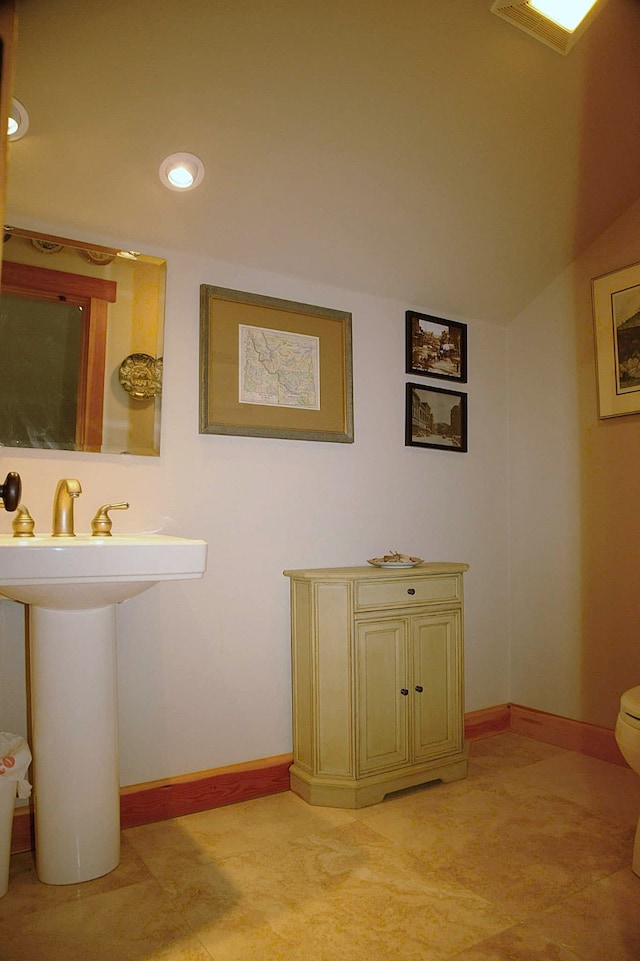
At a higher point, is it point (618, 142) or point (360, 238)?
point (618, 142)

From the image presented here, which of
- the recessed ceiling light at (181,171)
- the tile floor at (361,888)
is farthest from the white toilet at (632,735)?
the recessed ceiling light at (181,171)

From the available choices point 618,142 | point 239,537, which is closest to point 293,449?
point 239,537

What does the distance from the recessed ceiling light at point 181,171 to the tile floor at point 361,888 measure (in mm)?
2121

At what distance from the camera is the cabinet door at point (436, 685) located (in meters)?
2.42

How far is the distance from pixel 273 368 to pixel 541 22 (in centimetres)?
140

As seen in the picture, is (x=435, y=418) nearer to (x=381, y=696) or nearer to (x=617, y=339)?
(x=617, y=339)

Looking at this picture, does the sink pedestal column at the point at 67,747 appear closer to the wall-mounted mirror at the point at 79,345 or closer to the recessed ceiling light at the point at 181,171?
the wall-mounted mirror at the point at 79,345

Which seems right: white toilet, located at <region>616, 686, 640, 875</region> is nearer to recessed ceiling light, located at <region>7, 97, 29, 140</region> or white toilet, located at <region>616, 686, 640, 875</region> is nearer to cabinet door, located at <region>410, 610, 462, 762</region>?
cabinet door, located at <region>410, 610, 462, 762</region>

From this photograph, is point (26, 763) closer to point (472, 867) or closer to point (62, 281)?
point (472, 867)

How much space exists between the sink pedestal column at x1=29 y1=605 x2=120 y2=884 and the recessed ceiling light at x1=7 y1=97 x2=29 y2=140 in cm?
137

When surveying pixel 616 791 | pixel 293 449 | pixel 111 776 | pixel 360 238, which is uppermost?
pixel 360 238

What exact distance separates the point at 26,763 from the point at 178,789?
1.98 feet

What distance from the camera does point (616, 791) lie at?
2.38 m

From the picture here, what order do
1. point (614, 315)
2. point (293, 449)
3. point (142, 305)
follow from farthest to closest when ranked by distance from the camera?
point (614, 315), point (293, 449), point (142, 305)
